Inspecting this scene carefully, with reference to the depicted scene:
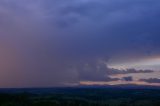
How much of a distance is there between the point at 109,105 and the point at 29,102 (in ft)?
130

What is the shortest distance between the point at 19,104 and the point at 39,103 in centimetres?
942

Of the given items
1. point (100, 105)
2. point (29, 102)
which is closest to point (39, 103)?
point (29, 102)

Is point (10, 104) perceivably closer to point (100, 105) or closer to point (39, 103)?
point (39, 103)

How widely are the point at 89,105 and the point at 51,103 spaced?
19043 millimetres

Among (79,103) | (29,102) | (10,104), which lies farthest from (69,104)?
(10,104)

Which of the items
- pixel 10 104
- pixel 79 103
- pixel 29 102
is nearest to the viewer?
pixel 10 104

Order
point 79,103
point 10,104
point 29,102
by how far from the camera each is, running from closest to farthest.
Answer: point 10,104
point 29,102
point 79,103

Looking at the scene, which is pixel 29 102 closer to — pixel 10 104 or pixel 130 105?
pixel 10 104

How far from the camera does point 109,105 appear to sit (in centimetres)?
15838

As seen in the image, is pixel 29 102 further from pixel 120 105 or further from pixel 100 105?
pixel 120 105

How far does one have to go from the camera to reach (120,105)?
538 feet

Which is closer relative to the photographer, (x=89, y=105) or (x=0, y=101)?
(x=0, y=101)

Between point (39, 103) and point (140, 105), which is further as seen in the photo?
point (140, 105)

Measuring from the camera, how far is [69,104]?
512 feet
